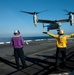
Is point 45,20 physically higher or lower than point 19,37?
higher

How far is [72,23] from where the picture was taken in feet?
225

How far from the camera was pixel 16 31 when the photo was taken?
10562 mm

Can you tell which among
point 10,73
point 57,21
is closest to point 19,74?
point 10,73

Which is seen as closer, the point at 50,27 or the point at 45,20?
the point at 50,27

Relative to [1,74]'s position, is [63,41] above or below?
above

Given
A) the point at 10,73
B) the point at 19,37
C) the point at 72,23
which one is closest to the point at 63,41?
the point at 19,37

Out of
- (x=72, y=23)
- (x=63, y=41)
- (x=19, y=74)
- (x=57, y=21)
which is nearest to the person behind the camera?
(x=19, y=74)

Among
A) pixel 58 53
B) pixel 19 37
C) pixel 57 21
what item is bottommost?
pixel 58 53

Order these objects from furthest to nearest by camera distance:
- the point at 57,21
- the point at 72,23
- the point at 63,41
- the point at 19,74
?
the point at 57,21 → the point at 72,23 → the point at 63,41 → the point at 19,74

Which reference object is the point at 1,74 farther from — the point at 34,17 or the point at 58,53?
the point at 34,17

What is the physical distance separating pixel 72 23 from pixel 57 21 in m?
7.67

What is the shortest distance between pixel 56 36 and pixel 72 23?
59.3 metres

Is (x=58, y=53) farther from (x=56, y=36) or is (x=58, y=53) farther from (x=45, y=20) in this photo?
(x=45, y=20)

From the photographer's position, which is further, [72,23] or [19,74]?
[72,23]
